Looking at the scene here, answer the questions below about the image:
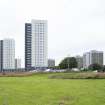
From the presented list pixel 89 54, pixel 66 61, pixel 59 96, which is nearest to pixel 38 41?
pixel 66 61

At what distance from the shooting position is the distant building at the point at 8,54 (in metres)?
137

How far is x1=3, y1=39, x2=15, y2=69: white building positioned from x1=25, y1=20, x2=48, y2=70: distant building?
1594cm

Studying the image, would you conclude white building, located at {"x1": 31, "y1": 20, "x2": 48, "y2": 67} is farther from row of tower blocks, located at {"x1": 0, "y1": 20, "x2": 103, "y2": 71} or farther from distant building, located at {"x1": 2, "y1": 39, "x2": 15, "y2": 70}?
distant building, located at {"x1": 2, "y1": 39, "x2": 15, "y2": 70}

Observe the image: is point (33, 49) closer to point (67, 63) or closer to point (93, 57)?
point (67, 63)

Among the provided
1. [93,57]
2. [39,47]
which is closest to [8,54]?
[39,47]

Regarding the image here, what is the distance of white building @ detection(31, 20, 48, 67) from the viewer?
123m

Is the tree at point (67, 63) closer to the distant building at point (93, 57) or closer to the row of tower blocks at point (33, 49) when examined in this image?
the row of tower blocks at point (33, 49)

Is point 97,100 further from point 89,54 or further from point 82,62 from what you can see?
point 82,62

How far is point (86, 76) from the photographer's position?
33312mm

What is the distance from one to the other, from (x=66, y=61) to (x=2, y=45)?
131 feet

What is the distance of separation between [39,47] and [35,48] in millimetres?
1847

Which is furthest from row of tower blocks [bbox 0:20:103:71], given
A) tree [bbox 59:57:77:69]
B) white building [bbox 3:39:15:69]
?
tree [bbox 59:57:77:69]

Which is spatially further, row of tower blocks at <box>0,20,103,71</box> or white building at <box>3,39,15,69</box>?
white building at <box>3,39,15,69</box>

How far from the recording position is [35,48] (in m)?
123
